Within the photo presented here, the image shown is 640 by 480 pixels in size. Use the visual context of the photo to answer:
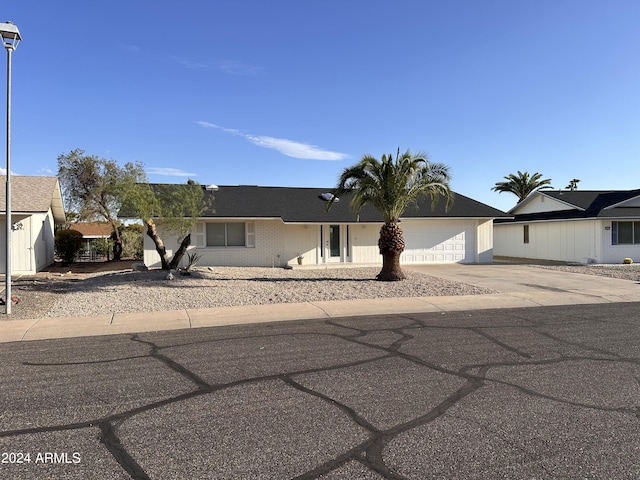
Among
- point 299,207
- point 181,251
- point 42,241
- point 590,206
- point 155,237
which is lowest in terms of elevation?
point 181,251

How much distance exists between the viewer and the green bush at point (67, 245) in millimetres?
27655

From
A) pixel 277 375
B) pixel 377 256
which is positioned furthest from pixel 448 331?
pixel 377 256

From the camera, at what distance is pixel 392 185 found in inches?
656

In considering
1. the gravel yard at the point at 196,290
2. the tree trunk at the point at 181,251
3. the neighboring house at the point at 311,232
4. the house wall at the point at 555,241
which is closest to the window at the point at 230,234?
the neighboring house at the point at 311,232

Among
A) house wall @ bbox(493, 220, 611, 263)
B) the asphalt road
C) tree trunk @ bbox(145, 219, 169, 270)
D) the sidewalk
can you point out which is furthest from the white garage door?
the asphalt road

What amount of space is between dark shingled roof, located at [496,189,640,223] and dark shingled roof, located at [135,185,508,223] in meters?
4.42

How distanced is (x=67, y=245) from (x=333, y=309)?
72.0 ft

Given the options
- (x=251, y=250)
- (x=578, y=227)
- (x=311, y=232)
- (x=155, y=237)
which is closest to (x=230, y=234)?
(x=251, y=250)

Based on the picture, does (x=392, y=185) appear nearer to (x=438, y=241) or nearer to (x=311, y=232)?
(x=311, y=232)

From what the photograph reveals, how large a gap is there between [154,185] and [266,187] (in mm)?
7567

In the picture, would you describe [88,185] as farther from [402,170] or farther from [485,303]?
[485,303]

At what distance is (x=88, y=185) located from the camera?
32.4 m

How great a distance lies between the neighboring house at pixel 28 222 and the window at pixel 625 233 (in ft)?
96.4

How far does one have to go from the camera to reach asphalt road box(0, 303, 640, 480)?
377 cm
